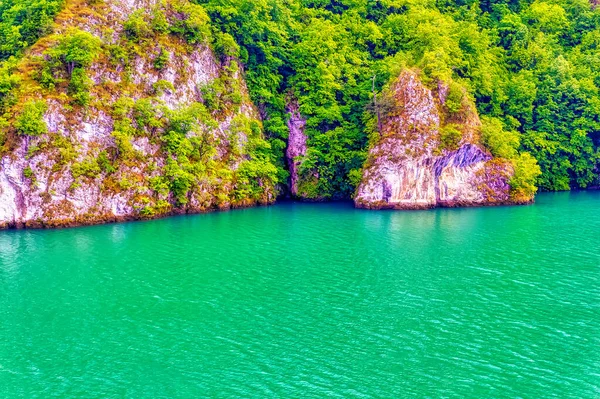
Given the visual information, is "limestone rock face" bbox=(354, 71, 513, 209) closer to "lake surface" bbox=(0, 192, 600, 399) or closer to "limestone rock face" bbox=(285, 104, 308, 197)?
"limestone rock face" bbox=(285, 104, 308, 197)

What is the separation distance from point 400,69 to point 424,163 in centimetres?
1278

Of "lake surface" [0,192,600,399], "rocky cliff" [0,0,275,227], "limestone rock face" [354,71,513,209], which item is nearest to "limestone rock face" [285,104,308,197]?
"rocky cliff" [0,0,275,227]

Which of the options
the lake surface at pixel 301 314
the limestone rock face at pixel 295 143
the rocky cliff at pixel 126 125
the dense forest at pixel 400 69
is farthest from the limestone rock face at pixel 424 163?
the rocky cliff at pixel 126 125

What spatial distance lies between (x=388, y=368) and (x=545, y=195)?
56.7m

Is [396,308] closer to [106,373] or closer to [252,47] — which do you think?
[106,373]

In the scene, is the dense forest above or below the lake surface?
above

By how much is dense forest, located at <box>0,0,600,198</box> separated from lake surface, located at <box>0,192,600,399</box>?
71.7ft

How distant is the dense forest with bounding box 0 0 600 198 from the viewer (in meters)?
62.5

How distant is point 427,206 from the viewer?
56.1m

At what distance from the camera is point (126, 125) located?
50562 mm

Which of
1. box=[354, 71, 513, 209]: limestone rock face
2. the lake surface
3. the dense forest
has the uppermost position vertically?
the dense forest

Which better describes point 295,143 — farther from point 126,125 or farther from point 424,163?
point 126,125

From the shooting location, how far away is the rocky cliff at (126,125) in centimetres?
4591

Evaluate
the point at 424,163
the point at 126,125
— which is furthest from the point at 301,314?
the point at 424,163
